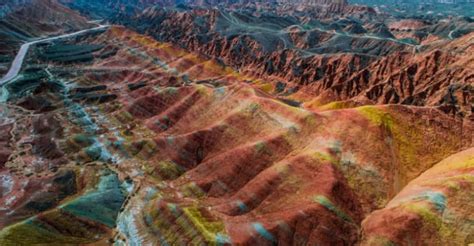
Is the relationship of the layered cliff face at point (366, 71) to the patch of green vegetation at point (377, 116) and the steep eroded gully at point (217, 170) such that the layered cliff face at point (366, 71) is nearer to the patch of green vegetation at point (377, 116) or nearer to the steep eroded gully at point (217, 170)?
the patch of green vegetation at point (377, 116)

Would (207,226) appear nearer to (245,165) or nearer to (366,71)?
(245,165)

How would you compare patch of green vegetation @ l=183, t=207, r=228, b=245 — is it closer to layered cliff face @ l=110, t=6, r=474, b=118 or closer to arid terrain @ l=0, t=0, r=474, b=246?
arid terrain @ l=0, t=0, r=474, b=246

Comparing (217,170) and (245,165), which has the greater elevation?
(245,165)

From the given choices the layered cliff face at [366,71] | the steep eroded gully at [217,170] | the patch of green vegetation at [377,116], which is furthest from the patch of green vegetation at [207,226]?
the layered cliff face at [366,71]

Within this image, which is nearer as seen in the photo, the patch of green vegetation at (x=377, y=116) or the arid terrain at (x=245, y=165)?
the arid terrain at (x=245, y=165)

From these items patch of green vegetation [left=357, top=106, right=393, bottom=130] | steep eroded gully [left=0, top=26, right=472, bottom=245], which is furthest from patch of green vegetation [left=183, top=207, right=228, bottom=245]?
patch of green vegetation [left=357, top=106, right=393, bottom=130]

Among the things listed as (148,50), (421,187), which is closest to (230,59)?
(148,50)

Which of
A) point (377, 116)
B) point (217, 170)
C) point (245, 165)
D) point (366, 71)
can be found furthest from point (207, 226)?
point (366, 71)

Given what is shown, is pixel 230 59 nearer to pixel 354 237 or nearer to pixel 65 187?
pixel 65 187
